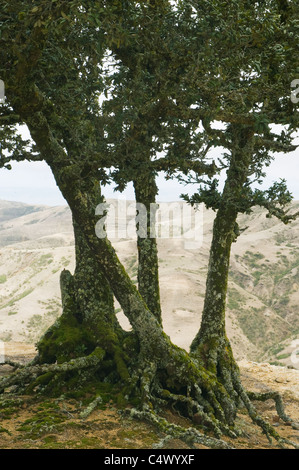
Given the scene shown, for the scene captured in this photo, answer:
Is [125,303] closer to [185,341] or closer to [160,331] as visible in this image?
[160,331]

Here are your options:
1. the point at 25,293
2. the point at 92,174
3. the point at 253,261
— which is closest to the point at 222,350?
the point at 92,174

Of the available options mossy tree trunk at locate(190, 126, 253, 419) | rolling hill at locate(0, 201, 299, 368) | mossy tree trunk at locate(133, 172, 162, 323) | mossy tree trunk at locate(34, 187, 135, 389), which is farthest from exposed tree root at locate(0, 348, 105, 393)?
rolling hill at locate(0, 201, 299, 368)

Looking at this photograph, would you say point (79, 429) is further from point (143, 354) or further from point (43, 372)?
point (143, 354)

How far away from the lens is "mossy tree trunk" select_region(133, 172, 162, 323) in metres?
12.7

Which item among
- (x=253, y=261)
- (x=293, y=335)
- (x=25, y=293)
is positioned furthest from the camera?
(x=253, y=261)

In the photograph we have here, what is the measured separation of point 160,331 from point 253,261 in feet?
249

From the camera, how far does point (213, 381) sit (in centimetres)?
1110

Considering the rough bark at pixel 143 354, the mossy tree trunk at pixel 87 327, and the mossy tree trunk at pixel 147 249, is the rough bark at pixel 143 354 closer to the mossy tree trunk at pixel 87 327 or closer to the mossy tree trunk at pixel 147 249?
the mossy tree trunk at pixel 87 327
